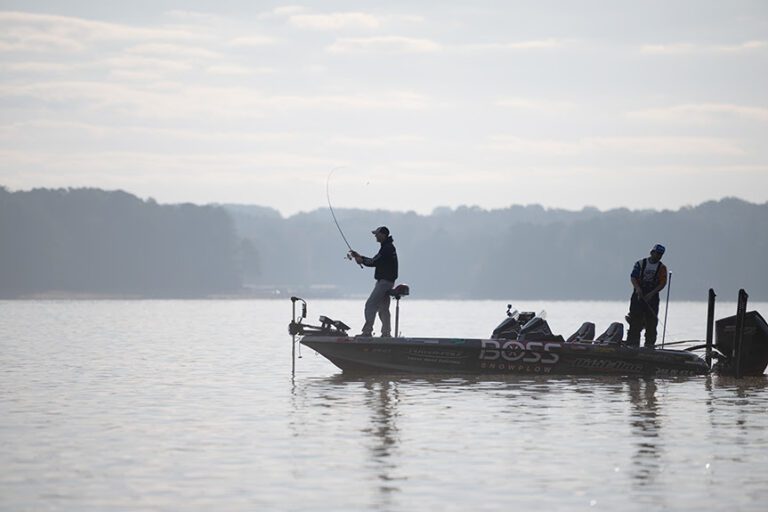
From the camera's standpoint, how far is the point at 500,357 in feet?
76.2

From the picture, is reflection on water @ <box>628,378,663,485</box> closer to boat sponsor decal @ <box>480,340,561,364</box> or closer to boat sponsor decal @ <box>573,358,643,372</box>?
boat sponsor decal @ <box>573,358,643,372</box>

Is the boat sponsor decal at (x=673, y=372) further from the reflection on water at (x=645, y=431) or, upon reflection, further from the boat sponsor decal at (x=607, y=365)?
the reflection on water at (x=645, y=431)

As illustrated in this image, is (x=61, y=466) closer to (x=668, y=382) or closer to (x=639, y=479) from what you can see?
(x=639, y=479)

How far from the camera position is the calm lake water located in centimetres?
1138

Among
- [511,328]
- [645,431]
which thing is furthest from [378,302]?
[645,431]

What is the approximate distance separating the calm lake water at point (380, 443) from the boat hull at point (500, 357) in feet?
1.05

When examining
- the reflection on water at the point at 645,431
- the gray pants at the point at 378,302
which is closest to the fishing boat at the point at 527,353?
the gray pants at the point at 378,302

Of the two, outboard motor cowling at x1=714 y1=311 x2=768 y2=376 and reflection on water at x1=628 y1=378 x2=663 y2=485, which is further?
outboard motor cowling at x1=714 y1=311 x2=768 y2=376

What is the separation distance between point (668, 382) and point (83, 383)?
10.3 meters

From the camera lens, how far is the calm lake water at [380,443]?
37.3ft

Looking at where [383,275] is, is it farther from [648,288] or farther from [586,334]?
[648,288]

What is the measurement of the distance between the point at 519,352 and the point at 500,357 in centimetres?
35

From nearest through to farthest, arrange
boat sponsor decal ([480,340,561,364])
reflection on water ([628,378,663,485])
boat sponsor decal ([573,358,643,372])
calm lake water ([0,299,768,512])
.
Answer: calm lake water ([0,299,768,512]) → reflection on water ([628,378,663,485]) → boat sponsor decal ([480,340,561,364]) → boat sponsor decal ([573,358,643,372])

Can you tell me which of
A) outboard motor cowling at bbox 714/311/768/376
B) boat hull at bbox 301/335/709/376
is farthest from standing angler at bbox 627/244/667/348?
outboard motor cowling at bbox 714/311/768/376
